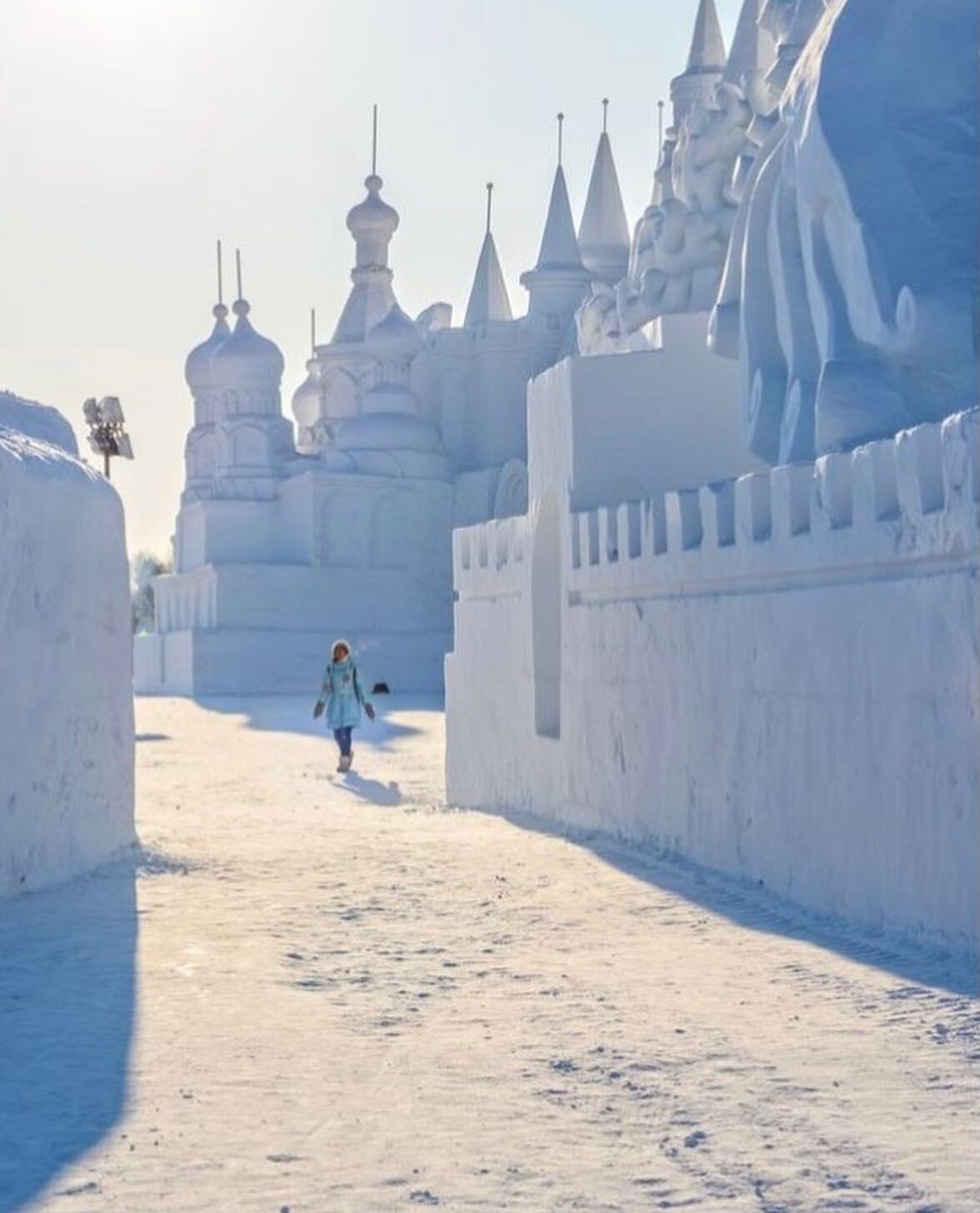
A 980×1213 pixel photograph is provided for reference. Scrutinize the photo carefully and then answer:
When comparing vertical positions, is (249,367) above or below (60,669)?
above

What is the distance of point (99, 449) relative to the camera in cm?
2347

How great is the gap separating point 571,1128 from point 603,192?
39.9 m

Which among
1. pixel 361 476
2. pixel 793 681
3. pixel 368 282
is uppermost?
pixel 368 282

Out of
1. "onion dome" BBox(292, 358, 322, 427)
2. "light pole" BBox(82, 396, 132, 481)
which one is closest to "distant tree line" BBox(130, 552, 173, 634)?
"onion dome" BBox(292, 358, 322, 427)

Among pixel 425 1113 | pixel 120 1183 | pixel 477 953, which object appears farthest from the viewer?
pixel 477 953

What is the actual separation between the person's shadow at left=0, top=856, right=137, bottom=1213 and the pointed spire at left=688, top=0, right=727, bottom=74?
1641 centimetres

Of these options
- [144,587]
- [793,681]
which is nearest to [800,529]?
[793,681]

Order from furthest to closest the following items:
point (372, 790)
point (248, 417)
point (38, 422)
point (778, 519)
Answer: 1. point (248, 417)
2. point (372, 790)
3. point (38, 422)
4. point (778, 519)

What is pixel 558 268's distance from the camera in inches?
1714

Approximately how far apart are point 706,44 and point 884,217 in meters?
14.8

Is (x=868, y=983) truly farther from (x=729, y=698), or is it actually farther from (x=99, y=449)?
(x=99, y=449)

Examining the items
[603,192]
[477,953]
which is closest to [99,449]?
[477,953]

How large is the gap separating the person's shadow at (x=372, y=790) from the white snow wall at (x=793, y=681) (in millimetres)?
2682

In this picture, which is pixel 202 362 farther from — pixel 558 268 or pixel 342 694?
pixel 342 694
